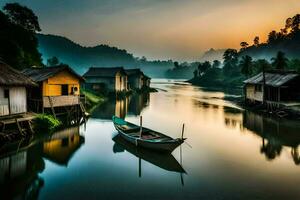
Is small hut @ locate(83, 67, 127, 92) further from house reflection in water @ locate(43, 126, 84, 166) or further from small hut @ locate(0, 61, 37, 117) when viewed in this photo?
small hut @ locate(0, 61, 37, 117)

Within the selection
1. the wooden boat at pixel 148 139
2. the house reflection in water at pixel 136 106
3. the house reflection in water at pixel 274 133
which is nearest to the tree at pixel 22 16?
the house reflection in water at pixel 136 106

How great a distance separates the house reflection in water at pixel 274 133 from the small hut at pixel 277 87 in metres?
3.97

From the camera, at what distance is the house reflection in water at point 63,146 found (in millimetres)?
16589

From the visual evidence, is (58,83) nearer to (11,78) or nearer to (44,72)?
(44,72)

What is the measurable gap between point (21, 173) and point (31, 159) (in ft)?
7.36

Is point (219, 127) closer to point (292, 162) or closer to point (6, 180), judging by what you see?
point (292, 162)

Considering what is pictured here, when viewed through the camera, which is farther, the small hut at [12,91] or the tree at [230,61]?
the tree at [230,61]

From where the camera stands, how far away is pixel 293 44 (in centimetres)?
15500

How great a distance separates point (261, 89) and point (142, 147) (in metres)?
25.9

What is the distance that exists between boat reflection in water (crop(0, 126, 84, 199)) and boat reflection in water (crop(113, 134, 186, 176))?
10.5 feet

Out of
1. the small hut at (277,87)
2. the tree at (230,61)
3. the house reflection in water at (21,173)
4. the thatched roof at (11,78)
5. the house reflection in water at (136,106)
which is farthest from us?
the tree at (230,61)

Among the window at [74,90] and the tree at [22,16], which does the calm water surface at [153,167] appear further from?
the tree at [22,16]

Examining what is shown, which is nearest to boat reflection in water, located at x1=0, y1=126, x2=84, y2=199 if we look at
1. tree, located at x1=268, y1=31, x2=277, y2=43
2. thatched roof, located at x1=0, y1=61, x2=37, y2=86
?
thatched roof, located at x1=0, y1=61, x2=37, y2=86

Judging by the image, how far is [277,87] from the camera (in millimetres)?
33750
